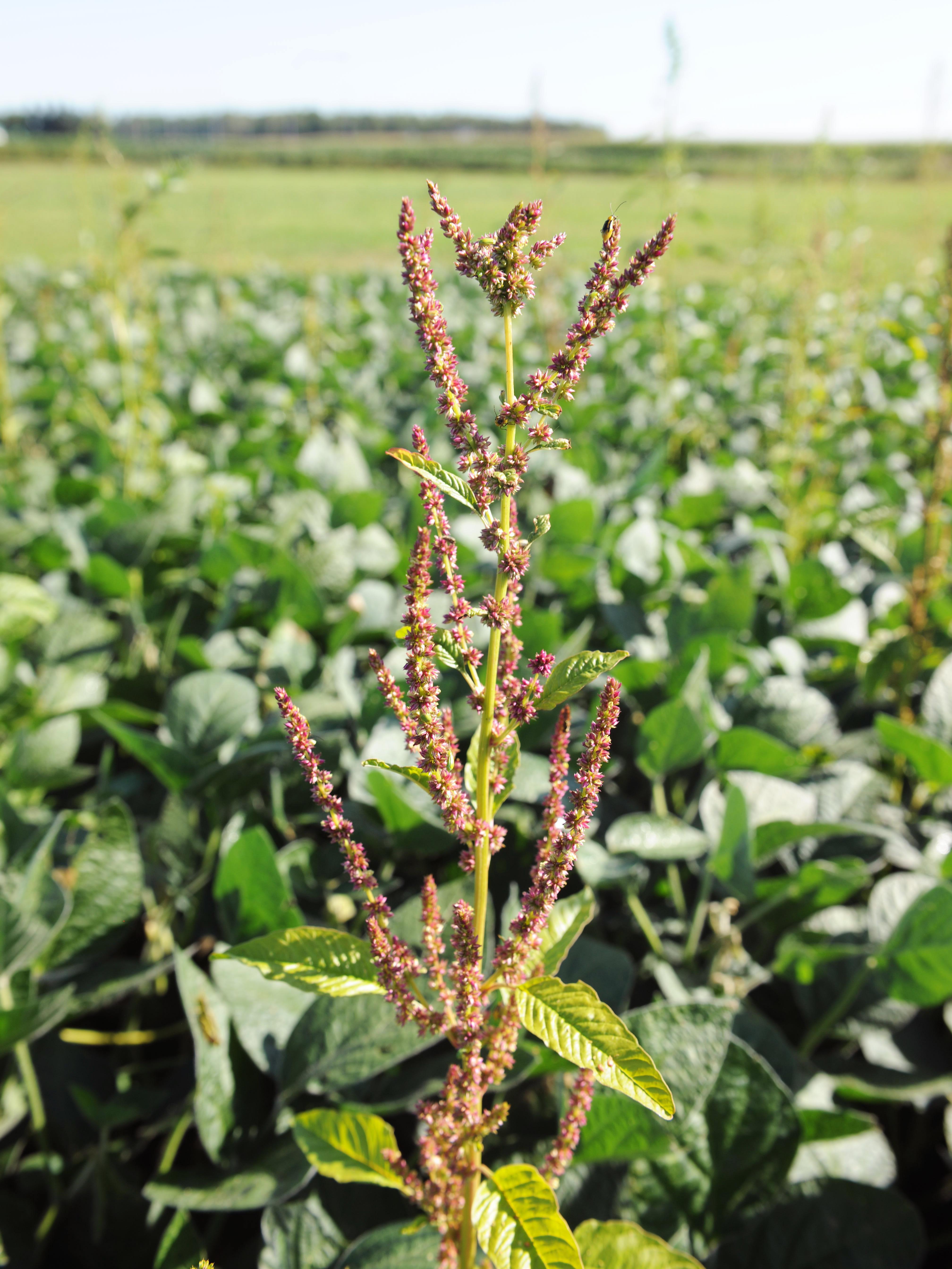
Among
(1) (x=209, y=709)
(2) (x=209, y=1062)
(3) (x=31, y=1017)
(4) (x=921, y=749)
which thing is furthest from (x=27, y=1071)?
(4) (x=921, y=749)

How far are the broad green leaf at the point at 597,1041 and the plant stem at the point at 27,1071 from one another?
108 centimetres

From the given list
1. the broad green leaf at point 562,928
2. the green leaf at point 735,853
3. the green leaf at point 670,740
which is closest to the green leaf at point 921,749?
the green leaf at point 670,740

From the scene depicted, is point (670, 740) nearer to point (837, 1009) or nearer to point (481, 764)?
point (837, 1009)

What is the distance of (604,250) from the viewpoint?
727 millimetres

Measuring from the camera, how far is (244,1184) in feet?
4.18

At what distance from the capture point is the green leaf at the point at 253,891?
4.83 feet

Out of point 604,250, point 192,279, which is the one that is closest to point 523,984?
point 604,250

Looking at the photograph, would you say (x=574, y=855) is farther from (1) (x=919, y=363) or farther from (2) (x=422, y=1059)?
(1) (x=919, y=363)

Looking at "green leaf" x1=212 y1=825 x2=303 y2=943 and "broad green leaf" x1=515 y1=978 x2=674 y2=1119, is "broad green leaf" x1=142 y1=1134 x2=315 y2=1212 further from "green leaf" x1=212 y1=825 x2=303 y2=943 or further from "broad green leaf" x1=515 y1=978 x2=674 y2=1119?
"broad green leaf" x1=515 y1=978 x2=674 y2=1119

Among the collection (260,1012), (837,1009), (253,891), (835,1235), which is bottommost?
(835,1235)

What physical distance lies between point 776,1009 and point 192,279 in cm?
1327

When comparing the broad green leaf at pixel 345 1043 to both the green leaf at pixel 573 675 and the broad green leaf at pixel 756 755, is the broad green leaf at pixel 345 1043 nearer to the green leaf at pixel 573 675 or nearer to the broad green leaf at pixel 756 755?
the green leaf at pixel 573 675

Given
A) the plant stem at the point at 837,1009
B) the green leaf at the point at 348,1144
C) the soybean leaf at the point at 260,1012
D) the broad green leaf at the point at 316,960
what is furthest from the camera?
Result: the plant stem at the point at 837,1009

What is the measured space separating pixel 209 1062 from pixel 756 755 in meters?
1.13
